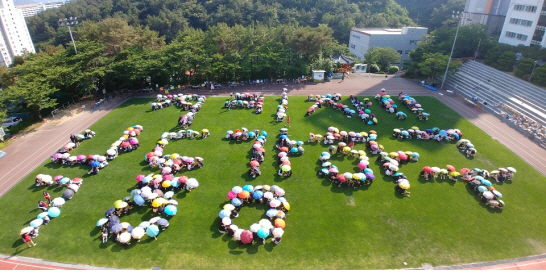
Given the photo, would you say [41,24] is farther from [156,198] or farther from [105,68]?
[156,198]

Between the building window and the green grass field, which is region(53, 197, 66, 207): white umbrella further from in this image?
the building window

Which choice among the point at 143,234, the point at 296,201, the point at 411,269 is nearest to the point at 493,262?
the point at 411,269

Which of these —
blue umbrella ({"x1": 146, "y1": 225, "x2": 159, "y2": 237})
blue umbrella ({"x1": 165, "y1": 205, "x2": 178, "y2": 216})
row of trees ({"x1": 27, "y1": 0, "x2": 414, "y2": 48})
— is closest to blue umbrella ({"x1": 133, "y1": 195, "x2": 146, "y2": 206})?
blue umbrella ({"x1": 165, "y1": 205, "x2": 178, "y2": 216})

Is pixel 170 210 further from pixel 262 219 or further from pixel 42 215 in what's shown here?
pixel 42 215

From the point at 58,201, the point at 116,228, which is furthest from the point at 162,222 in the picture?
the point at 58,201

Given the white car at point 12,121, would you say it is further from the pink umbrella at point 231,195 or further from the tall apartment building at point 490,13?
the tall apartment building at point 490,13
